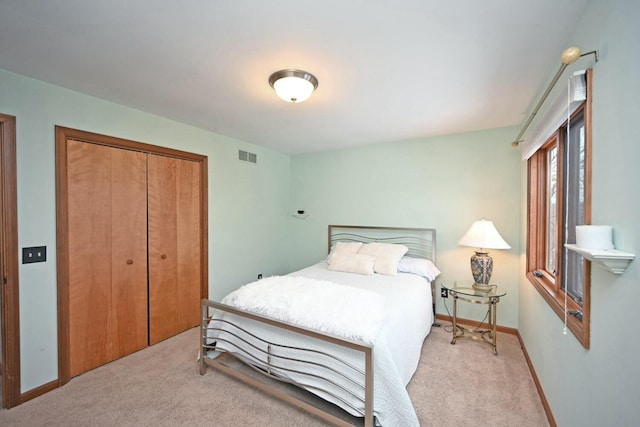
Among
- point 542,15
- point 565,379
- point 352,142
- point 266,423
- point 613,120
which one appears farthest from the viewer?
point 352,142

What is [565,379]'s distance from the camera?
5.07 ft

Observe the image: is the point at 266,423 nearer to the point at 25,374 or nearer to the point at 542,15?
the point at 25,374

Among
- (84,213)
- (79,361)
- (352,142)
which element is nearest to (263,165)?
(352,142)

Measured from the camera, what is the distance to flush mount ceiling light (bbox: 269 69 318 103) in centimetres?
189

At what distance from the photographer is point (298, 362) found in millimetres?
1957

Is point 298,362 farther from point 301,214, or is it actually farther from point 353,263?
point 301,214

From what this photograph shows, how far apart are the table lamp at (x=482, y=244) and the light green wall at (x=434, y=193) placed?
15.1 inches

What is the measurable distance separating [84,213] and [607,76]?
3.61 metres

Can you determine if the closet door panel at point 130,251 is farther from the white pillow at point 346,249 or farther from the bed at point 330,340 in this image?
the white pillow at point 346,249

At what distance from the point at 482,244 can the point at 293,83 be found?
245 centimetres

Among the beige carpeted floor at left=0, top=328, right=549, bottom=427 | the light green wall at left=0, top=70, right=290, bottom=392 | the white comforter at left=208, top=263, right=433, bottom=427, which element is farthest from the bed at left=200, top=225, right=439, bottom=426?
the light green wall at left=0, top=70, right=290, bottom=392

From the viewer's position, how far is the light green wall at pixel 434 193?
3.13 meters

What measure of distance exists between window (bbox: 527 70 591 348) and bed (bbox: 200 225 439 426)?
3.32 feet

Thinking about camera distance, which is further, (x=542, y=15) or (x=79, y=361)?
(x=79, y=361)
